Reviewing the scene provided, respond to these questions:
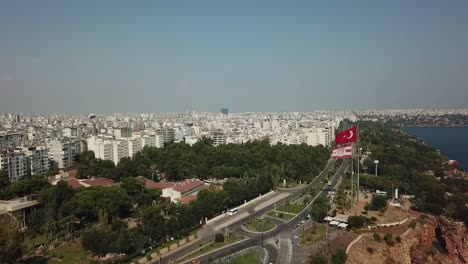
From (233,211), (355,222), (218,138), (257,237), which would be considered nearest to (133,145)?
(218,138)

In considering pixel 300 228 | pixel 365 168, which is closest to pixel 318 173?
pixel 365 168

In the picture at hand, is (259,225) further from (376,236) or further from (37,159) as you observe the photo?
(37,159)

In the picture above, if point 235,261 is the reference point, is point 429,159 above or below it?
above

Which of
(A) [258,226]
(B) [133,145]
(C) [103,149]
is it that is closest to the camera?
(A) [258,226]

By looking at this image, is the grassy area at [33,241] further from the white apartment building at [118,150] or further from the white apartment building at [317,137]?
the white apartment building at [317,137]

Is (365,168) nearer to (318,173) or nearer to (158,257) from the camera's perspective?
(318,173)

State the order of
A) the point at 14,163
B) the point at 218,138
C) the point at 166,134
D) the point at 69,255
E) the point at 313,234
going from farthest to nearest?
the point at 166,134
the point at 218,138
the point at 14,163
the point at 313,234
the point at 69,255

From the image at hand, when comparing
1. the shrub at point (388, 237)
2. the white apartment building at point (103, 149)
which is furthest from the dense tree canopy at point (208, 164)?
the shrub at point (388, 237)

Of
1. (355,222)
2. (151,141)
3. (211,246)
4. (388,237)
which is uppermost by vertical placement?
(151,141)
